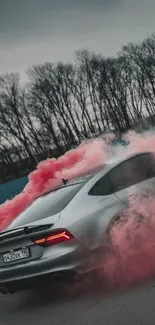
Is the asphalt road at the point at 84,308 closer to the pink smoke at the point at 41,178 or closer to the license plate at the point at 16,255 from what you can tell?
the license plate at the point at 16,255

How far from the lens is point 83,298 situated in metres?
5.84

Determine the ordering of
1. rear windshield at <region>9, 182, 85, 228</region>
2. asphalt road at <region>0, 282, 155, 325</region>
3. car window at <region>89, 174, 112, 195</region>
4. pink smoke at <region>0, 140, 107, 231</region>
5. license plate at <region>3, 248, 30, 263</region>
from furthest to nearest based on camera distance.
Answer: pink smoke at <region>0, 140, 107, 231</region> < car window at <region>89, 174, 112, 195</region> < rear windshield at <region>9, 182, 85, 228</region> < license plate at <region>3, 248, 30, 263</region> < asphalt road at <region>0, 282, 155, 325</region>

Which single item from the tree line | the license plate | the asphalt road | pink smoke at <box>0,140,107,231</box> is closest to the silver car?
the license plate

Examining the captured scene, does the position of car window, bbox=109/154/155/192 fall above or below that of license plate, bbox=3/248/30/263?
above

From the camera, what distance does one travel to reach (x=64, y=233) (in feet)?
18.6


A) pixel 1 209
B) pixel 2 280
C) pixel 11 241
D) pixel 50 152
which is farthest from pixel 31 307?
pixel 50 152

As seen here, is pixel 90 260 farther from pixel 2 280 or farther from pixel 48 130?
pixel 48 130

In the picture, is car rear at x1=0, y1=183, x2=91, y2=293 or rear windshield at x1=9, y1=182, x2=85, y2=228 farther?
rear windshield at x1=9, y1=182, x2=85, y2=228

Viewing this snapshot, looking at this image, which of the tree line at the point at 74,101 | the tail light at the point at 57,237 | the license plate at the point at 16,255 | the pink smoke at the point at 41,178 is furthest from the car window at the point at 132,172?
the tree line at the point at 74,101

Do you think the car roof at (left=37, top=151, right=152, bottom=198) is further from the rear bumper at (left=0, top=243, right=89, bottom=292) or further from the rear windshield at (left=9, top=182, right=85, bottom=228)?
the rear bumper at (left=0, top=243, right=89, bottom=292)

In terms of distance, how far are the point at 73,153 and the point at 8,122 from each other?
63604 millimetres

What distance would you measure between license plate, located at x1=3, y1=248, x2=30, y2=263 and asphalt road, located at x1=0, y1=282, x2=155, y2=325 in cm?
70

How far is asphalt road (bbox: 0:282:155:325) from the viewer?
473 centimetres

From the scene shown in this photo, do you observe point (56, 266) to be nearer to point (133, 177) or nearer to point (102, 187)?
point (102, 187)
